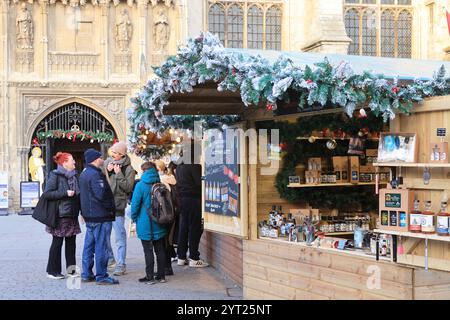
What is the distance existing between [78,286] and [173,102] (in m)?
2.55

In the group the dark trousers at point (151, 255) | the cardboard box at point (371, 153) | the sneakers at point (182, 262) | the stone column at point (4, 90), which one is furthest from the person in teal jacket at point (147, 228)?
the stone column at point (4, 90)

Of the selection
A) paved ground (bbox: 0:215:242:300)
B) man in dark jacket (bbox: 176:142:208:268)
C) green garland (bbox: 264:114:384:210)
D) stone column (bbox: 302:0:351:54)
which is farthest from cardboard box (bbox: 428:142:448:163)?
stone column (bbox: 302:0:351:54)

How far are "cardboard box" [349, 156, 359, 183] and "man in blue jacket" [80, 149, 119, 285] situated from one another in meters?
3.01

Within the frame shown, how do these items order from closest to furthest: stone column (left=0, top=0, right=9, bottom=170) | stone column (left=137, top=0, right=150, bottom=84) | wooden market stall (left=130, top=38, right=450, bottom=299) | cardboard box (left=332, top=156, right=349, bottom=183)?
wooden market stall (left=130, top=38, right=450, bottom=299) → cardboard box (left=332, top=156, right=349, bottom=183) → stone column (left=0, top=0, right=9, bottom=170) → stone column (left=137, top=0, right=150, bottom=84)

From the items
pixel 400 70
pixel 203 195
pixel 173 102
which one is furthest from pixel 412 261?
pixel 203 195

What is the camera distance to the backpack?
840 cm

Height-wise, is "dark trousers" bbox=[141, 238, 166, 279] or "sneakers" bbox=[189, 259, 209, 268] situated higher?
"dark trousers" bbox=[141, 238, 166, 279]

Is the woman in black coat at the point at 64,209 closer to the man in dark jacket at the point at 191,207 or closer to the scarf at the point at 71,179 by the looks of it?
the scarf at the point at 71,179

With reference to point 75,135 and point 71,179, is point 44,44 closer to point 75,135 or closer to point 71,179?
point 75,135

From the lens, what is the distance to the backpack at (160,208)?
→ 27.6 feet

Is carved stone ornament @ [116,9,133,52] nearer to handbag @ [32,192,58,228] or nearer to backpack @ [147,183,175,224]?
handbag @ [32,192,58,228]

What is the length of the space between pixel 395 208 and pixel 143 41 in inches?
713

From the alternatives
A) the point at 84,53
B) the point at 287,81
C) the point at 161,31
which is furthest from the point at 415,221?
the point at 84,53
